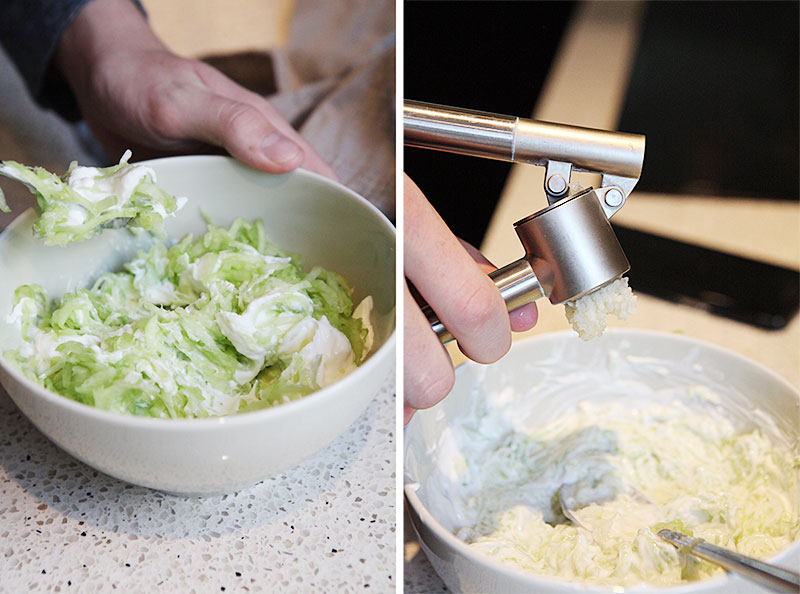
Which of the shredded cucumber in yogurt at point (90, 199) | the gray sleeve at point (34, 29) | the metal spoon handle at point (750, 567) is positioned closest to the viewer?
the metal spoon handle at point (750, 567)

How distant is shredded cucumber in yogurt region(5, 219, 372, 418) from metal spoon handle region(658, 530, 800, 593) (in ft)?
0.67

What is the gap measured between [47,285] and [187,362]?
0.39 feet

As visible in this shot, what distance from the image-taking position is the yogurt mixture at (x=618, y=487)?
0.37 metres

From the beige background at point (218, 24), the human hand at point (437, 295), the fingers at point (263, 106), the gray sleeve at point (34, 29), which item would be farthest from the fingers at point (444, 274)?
the beige background at point (218, 24)

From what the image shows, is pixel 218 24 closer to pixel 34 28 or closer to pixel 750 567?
pixel 34 28

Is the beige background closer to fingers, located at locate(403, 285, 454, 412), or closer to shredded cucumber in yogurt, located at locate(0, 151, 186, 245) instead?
shredded cucumber in yogurt, located at locate(0, 151, 186, 245)

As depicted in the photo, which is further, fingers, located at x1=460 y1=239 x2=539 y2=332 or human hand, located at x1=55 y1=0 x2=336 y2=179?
human hand, located at x1=55 y1=0 x2=336 y2=179

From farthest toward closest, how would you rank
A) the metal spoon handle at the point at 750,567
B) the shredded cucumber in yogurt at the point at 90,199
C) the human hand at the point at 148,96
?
the human hand at the point at 148,96
the shredded cucumber in yogurt at the point at 90,199
the metal spoon handle at the point at 750,567

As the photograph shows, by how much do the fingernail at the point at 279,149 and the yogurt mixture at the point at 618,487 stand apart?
0.69 feet

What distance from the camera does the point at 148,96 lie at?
1.95ft

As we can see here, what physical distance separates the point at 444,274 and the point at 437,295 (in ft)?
0.04

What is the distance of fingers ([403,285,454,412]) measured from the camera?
1.16 ft

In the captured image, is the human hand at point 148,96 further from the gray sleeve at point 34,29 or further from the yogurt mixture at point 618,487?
the yogurt mixture at point 618,487

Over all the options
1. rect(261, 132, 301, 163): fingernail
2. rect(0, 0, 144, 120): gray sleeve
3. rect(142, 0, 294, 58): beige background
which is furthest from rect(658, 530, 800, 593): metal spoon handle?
rect(142, 0, 294, 58): beige background
